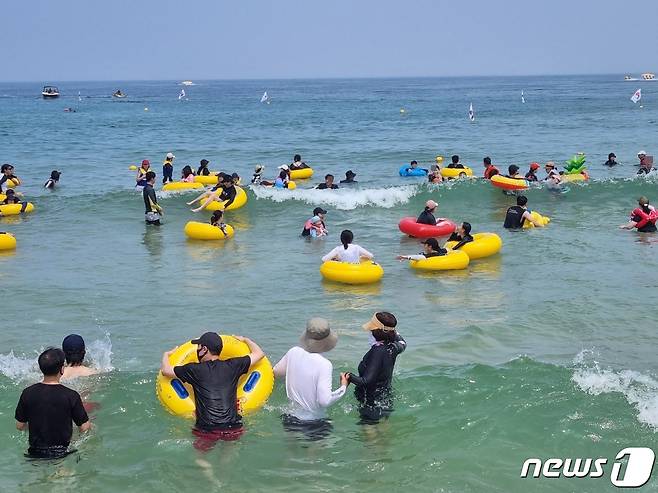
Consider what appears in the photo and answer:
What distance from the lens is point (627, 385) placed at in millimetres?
8031

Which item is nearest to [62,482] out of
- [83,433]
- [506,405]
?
[83,433]

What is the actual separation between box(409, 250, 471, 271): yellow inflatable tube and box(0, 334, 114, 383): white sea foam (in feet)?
19.6

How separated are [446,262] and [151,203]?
27.7 ft

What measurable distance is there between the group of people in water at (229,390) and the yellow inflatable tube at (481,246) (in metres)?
7.80

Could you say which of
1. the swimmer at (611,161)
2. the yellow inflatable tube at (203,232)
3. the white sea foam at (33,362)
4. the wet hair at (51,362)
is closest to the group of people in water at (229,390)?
the wet hair at (51,362)

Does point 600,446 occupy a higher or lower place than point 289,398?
lower

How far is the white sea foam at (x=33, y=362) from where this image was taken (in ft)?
28.0

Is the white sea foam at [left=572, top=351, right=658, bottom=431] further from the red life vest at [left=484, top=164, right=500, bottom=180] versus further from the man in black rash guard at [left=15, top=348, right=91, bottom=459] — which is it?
the red life vest at [left=484, top=164, right=500, bottom=180]

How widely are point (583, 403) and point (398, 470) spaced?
2425mm

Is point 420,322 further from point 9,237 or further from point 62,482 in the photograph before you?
point 9,237

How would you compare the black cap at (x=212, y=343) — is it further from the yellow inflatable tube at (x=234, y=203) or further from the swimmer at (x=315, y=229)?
the yellow inflatable tube at (x=234, y=203)

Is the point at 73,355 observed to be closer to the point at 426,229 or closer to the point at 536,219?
the point at 426,229

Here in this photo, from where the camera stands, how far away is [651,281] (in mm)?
12828

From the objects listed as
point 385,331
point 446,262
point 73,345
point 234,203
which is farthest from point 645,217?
point 73,345
